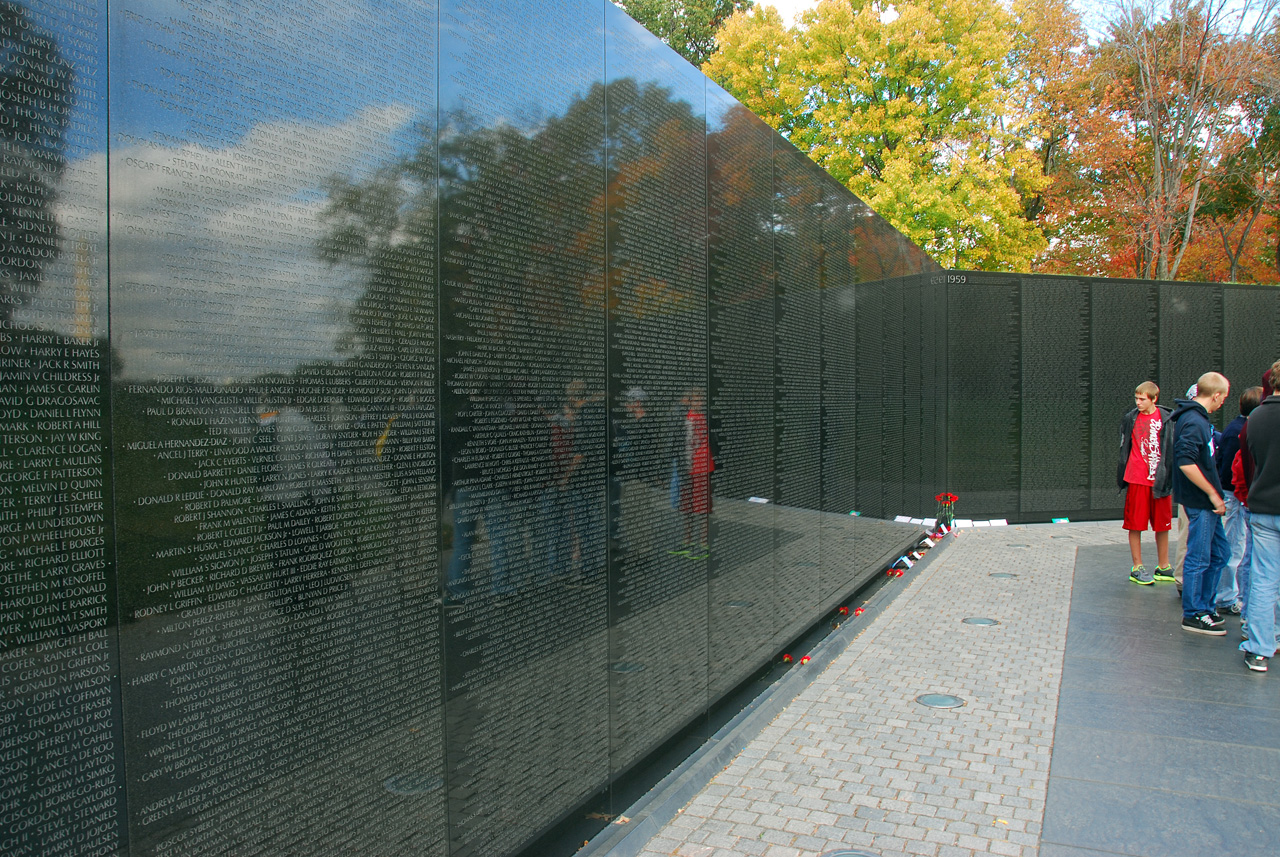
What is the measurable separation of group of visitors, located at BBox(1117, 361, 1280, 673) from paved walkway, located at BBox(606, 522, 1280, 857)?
389 mm

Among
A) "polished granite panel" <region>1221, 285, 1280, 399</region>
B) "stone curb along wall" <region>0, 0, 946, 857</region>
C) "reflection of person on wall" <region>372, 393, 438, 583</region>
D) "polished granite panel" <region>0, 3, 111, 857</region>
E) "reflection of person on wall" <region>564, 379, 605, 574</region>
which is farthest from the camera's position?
"polished granite panel" <region>1221, 285, 1280, 399</region>

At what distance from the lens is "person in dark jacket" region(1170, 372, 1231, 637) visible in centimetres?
712

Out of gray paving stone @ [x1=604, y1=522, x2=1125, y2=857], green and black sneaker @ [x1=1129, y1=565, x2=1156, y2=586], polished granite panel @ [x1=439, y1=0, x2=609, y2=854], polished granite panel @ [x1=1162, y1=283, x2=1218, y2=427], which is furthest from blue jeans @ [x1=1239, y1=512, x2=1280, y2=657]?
polished granite panel @ [x1=1162, y1=283, x2=1218, y2=427]

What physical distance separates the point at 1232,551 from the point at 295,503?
8620 millimetres

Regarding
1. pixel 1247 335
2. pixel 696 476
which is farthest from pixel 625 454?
pixel 1247 335

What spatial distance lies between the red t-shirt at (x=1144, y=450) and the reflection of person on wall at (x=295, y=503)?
29.8 feet

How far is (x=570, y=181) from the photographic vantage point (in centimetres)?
370

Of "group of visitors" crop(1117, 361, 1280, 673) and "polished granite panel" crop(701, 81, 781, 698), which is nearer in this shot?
"polished granite panel" crop(701, 81, 781, 698)

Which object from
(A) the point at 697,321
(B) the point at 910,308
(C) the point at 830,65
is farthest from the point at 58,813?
(C) the point at 830,65

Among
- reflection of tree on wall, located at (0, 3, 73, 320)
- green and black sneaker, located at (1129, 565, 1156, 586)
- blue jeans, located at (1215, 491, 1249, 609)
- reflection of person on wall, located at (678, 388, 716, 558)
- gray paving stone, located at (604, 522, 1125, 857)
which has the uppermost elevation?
reflection of tree on wall, located at (0, 3, 73, 320)

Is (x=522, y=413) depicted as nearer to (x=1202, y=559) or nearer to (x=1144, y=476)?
(x=1202, y=559)

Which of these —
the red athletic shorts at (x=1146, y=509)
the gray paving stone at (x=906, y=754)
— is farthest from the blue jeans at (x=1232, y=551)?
the gray paving stone at (x=906, y=754)

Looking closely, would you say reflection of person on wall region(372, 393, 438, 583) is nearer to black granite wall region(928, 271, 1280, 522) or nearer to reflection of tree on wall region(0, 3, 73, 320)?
reflection of tree on wall region(0, 3, 73, 320)

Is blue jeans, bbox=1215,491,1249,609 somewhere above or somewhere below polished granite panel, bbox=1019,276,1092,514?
below
